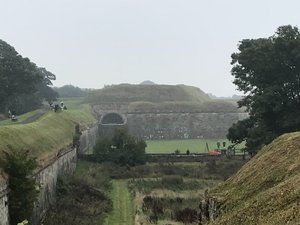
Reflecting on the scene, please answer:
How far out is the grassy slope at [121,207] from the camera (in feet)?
86.7

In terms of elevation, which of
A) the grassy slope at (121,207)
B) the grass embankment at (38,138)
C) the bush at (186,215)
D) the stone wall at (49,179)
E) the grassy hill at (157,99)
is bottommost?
the grassy slope at (121,207)

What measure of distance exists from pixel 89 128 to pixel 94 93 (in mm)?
36501

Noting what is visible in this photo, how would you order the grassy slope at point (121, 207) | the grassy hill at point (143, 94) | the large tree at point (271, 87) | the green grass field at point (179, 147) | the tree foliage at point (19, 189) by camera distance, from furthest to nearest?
the grassy hill at point (143, 94), the green grass field at point (179, 147), the large tree at point (271, 87), the grassy slope at point (121, 207), the tree foliage at point (19, 189)

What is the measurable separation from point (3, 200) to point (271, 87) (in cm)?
2783

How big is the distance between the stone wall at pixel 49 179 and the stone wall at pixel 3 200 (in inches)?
133

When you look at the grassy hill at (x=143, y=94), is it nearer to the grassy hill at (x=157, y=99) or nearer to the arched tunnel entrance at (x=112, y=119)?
the grassy hill at (x=157, y=99)

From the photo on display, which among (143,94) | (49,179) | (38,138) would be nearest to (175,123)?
(143,94)

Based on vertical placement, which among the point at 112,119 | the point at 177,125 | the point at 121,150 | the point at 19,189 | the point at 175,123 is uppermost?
the point at 19,189

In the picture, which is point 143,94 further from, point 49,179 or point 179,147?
point 49,179

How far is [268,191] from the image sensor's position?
11.4 meters

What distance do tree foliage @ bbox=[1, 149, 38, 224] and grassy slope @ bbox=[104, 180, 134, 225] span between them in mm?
6069

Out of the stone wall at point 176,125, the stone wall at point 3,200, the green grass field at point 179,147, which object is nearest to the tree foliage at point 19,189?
the stone wall at point 3,200

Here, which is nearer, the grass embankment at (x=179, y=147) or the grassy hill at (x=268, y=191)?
the grassy hill at (x=268, y=191)

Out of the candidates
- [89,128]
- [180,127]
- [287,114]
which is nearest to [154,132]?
[180,127]
